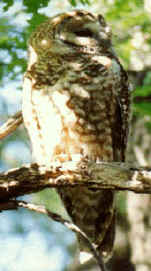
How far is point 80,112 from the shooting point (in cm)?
339

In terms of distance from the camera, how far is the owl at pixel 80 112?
11.2 feet

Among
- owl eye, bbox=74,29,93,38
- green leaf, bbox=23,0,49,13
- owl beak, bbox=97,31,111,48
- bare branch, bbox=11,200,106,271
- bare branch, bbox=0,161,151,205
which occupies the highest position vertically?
owl eye, bbox=74,29,93,38

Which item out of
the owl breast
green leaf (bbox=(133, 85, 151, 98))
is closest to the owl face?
the owl breast

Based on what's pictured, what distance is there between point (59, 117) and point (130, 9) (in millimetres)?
2707

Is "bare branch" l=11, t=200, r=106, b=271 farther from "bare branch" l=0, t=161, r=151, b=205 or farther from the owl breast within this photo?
the owl breast

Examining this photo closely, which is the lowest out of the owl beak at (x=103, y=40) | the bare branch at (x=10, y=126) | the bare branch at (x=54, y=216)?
the bare branch at (x=54, y=216)

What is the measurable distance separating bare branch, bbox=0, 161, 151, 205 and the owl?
0.81 metres

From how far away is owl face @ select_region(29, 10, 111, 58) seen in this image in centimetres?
374

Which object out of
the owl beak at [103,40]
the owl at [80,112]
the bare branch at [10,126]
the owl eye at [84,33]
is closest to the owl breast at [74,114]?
the owl at [80,112]

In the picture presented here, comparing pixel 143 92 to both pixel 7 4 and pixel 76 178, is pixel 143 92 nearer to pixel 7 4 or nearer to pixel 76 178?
pixel 7 4

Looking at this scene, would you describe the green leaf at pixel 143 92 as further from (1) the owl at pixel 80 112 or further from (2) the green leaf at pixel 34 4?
(2) the green leaf at pixel 34 4

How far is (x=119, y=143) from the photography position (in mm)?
3660

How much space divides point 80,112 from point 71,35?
2.85 ft

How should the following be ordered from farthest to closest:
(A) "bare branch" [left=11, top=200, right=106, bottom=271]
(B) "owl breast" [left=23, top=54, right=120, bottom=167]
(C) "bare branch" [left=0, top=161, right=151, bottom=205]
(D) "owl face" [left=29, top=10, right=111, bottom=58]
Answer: (D) "owl face" [left=29, top=10, right=111, bottom=58]
(B) "owl breast" [left=23, top=54, right=120, bottom=167]
(C) "bare branch" [left=0, top=161, right=151, bottom=205]
(A) "bare branch" [left=11, top=200, right=106, bottom=271]
